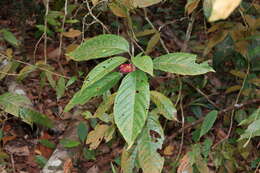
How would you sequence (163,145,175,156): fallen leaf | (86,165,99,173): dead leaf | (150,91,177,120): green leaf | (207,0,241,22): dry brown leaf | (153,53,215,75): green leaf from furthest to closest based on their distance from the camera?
(163,145,175,156): fallen leaf
(86,165,99,173): dead leaf
(150,91,177,120): green leaf
(153,53,215,75): green leaf
(207,0,241,22): dry brown leaf

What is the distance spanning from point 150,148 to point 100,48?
15.1 inches

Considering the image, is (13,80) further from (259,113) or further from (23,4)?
(259,113)

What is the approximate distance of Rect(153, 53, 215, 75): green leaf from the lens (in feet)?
3.33

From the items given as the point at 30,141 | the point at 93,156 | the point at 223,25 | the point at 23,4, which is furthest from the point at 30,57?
the point at 223,25

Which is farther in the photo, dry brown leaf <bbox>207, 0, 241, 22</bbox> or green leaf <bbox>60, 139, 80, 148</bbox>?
green leaf <bbox>60, 139, 80, 148</bbox>

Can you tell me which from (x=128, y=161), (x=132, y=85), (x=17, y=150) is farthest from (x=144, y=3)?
(x=17, y=150)

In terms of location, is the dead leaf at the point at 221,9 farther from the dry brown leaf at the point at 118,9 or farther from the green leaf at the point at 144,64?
the dry brown leaf at the point at 118,9

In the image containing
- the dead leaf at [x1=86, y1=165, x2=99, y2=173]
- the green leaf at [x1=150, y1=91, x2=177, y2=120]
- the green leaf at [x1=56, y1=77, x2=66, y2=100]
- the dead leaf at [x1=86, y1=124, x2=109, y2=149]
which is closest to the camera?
the green leaf at [x1=150, y1=91, x2=177, y2=120]

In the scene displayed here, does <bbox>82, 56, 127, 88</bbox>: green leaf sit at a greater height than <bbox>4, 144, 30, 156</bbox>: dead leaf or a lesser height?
greater

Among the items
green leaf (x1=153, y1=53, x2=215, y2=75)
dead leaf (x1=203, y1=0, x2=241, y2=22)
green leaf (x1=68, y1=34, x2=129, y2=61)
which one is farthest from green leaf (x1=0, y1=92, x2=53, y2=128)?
dead leaf (x1=203, y1=0, x2=241, y2=22)

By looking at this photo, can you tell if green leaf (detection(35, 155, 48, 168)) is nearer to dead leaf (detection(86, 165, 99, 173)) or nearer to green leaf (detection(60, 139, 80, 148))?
green leaf (detection(60, 139, 80, 148))

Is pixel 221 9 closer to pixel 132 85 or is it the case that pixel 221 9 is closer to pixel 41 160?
pixel 132 85

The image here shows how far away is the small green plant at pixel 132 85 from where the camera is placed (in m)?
0.91

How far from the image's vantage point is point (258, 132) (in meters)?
1.23
